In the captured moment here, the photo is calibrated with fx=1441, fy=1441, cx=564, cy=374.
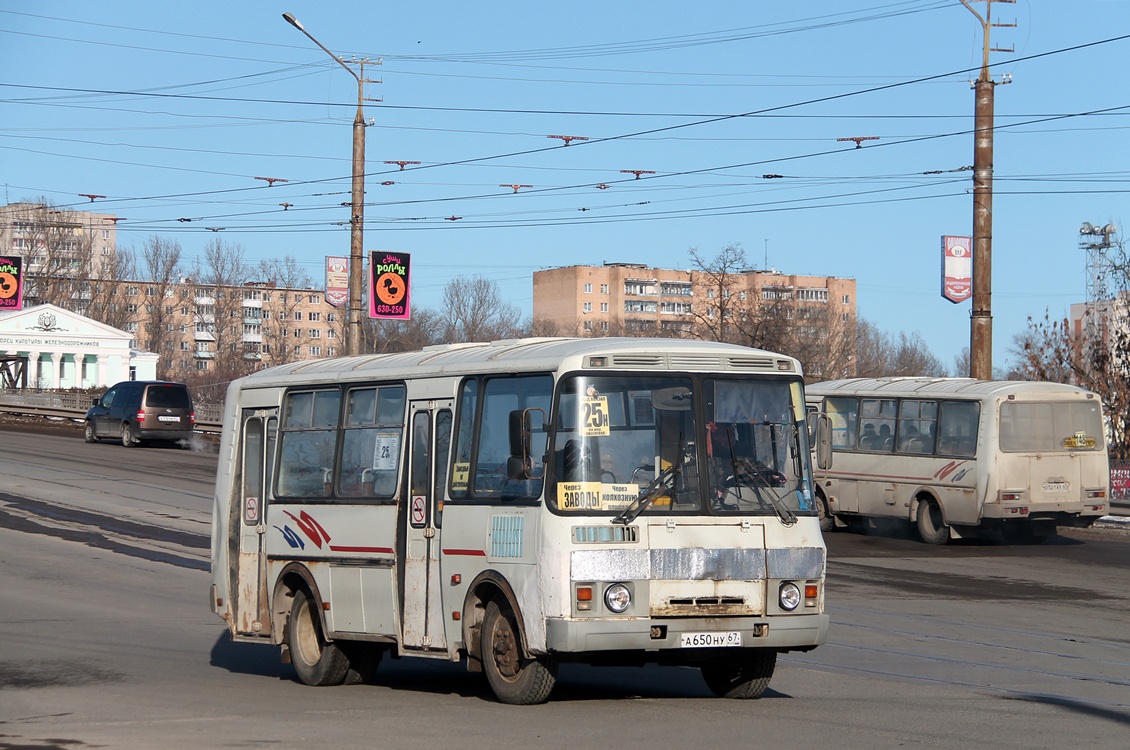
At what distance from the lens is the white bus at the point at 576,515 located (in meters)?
9.30

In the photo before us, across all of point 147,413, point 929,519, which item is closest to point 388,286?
point 147,413

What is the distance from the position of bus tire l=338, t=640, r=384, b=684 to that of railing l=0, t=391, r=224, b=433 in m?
40.2

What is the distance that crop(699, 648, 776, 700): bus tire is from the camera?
1017 centimetres

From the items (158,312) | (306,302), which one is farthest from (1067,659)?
(306,302)

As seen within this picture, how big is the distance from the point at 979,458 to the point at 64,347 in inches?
3242

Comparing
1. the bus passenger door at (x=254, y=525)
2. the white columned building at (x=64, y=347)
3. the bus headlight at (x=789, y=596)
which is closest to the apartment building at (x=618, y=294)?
the white columned building at (x=64, y=347)

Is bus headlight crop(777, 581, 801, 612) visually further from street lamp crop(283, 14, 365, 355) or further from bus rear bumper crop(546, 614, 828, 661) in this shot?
street lamp crop(283, 14, 365, 355)

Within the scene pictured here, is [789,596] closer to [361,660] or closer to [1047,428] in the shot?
[361,660]

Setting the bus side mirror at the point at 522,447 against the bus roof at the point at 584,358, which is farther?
the bus roof at the point at 584,358

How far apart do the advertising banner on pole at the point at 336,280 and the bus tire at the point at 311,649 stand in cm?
2155

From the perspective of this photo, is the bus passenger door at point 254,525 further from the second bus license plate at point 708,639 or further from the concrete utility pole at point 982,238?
the concrete utility pole at point 982,238

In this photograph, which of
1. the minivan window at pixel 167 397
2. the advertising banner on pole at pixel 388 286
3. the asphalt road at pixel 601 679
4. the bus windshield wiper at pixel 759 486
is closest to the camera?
the asphalt road at pixel 601 679

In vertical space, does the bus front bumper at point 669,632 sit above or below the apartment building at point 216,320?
below

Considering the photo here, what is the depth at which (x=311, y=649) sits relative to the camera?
1178 centimetres
